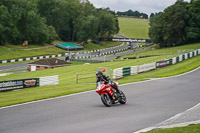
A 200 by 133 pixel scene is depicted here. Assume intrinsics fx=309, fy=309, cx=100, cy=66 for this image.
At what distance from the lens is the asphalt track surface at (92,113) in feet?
37.7

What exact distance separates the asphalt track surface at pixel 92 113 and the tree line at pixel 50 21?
7052 centimetres

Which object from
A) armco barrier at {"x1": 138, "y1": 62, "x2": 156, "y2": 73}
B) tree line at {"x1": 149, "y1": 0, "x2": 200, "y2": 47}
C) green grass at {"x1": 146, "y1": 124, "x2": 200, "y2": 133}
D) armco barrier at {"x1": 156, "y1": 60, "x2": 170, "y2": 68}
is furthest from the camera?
tree line at {"x1": 149, "y1": 0, "x2": 200, "y2": 47}

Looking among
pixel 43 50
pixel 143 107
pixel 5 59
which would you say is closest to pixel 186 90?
pixel 143 107

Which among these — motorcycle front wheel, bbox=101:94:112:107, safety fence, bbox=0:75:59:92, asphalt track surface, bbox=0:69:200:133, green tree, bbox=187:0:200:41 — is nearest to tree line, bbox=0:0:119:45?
green tree, bbox=187:0:200:41

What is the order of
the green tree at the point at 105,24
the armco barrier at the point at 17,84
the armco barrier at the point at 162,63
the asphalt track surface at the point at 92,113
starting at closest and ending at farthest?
the asphalt track surface at the point at 92,113
the armco barrier at the point at 17,84
the armco barrier at the point at 162,63
the green tree at the point at 105,24

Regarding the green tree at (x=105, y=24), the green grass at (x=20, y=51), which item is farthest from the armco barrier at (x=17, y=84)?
the green tree at (x=105, y=24)

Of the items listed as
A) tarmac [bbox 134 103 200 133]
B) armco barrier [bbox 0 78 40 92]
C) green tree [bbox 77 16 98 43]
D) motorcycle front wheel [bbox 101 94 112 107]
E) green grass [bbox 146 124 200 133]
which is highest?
green tree [bbox 77 16 98 43]

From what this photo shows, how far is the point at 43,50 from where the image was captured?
298 feet

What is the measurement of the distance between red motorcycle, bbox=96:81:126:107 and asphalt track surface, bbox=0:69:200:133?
34 centimetres

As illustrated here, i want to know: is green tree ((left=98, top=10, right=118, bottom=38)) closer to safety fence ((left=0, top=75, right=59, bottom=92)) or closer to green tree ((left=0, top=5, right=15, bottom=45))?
green tree ((left=0, top=5, right=15, bottom=45))

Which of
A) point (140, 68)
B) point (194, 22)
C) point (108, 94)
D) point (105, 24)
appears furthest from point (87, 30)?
point (108, 94)

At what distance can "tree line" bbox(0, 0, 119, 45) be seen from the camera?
295ft

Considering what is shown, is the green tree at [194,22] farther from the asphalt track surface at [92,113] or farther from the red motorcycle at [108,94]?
the red motorcycle at [108,94]

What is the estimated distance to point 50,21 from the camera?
119062 millimetres
